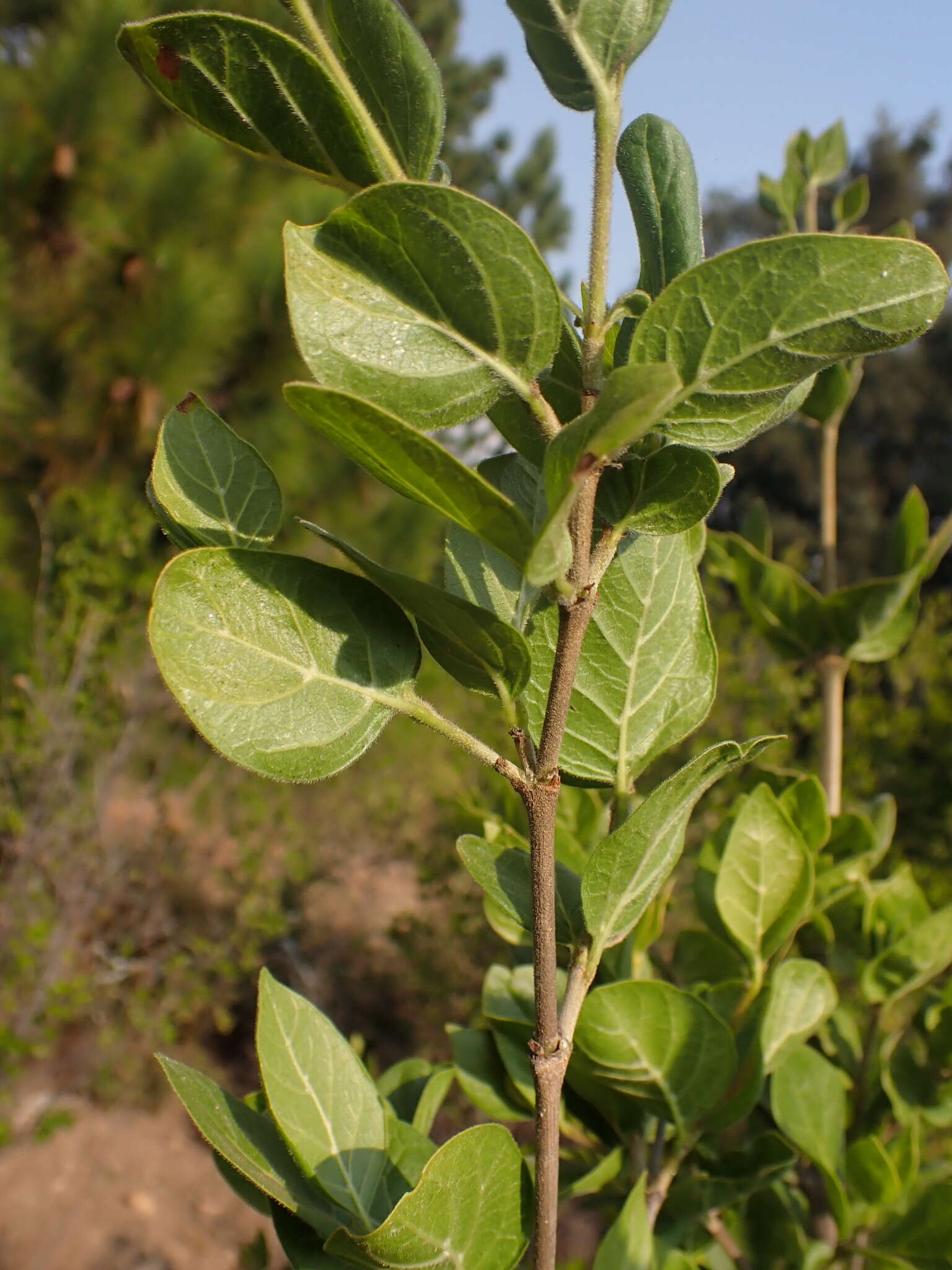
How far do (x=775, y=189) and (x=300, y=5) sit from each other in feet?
3.33

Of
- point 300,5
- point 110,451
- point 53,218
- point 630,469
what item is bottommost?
point 110,451

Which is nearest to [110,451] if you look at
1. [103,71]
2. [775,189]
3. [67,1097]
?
[103,71]

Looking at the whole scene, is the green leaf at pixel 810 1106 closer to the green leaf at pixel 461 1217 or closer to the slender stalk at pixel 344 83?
the green leaf at pixel 461 1217

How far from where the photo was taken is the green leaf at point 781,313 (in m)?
0.32

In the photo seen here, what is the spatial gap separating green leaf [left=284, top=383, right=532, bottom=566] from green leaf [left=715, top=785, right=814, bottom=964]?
40 centimetres

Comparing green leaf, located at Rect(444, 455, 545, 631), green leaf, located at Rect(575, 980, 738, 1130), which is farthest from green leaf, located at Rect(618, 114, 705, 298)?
green leaf, located at Rect(575, 980, 738, 1130)

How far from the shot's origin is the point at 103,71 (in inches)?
164

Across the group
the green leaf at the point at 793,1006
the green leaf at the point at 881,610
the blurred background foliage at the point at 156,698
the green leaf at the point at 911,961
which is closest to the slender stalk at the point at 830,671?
the green leaf at the point at 881,610

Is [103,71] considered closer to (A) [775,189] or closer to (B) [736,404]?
(A) [775,189]

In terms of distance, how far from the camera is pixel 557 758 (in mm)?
385

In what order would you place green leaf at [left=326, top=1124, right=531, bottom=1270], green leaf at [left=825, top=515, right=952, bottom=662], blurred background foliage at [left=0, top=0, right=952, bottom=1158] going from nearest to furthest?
green leaf at [left=326, top=1124, right=531, bottom=1270]
green leaf at [left=825, top=515, right=952, bottom=662]
blurred background foliage at [left=0, top=0, right=952, bottom=1158]

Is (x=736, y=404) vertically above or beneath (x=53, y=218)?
above

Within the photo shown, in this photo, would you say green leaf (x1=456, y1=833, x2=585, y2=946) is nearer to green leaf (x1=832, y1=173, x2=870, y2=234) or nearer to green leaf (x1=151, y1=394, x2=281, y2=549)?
green leaf (x1=151, y1=394, x2=281, y2=549)

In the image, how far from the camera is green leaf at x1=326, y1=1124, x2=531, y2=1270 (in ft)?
1.27
